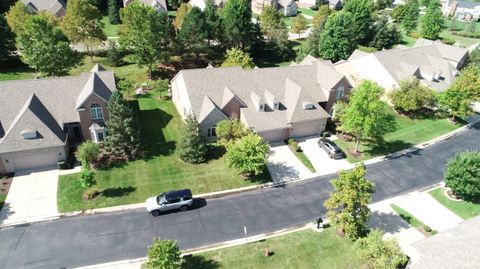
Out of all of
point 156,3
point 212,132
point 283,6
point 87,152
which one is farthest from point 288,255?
point 283,6

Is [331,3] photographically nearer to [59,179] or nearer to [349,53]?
[349,53]

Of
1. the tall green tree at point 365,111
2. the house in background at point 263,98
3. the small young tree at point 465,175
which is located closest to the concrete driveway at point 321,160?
the house in background at point 263,98

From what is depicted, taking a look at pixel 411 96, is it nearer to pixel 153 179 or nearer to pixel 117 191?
pixel 153 179

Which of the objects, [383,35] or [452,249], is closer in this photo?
[452,249]

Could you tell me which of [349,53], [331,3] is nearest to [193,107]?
[349,53]

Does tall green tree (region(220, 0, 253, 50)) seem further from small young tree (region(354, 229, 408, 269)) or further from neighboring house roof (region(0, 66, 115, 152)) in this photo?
small young tree (region(354, 229, 408, 269))

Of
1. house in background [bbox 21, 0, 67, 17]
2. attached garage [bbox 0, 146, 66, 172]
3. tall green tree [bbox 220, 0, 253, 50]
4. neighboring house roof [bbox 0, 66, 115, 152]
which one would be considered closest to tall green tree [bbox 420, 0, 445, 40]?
tall green tree [bbox 220, 0, 253, 50]
